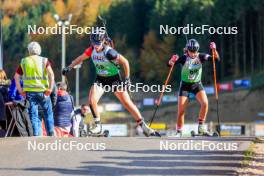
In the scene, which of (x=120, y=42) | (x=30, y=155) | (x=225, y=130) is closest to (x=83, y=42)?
(x=225, y=130)

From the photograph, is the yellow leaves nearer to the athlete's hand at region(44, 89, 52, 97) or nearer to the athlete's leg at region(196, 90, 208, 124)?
the athlete's leg at region(196, 90, 208, 124)

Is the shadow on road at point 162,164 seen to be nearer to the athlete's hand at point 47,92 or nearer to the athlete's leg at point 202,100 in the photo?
the athlete's hand at point 47,92

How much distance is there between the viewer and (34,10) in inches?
3824

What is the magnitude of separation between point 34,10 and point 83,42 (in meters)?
36.8

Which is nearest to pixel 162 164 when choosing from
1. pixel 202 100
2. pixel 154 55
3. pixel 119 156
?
pixel 119 156

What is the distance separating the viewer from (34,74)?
48.9ft

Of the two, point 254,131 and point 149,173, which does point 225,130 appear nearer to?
point 254,131

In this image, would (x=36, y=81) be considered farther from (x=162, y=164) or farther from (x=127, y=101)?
(x=162, y=164)

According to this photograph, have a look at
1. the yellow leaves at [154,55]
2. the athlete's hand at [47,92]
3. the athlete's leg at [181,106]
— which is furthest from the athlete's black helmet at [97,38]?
the yellow leaves at [154,55]

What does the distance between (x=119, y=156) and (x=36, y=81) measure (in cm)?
445

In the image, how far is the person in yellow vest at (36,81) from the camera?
1484 centimetres

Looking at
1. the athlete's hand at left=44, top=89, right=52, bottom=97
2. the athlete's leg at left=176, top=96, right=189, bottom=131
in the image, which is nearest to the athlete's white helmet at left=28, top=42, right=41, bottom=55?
the athlete's hand at left=44, top=89, right=52, bottom=97

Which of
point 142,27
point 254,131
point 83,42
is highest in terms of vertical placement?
point 142,27

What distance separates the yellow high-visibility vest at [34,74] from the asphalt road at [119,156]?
188 cm
